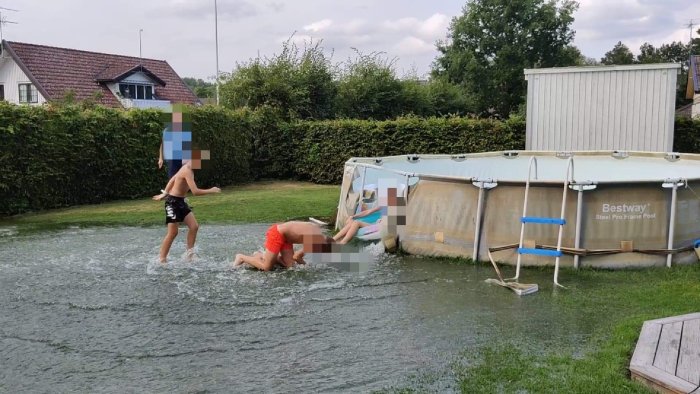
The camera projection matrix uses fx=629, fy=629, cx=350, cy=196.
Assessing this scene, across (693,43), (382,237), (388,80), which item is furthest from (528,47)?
(382,237)

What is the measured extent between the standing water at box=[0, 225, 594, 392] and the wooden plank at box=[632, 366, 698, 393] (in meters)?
0.96

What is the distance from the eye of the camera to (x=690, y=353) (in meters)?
4.41

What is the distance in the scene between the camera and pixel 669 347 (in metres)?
4.58

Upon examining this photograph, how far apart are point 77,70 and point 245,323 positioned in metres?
36.0

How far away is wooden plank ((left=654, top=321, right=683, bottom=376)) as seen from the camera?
168 inches

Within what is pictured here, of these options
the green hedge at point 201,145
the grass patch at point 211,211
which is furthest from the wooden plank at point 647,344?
the green hedge at point 201,145

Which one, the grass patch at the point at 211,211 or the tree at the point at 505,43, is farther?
the tree at the point at 505,43

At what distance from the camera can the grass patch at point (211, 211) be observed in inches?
488

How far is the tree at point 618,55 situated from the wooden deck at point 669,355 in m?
68.3

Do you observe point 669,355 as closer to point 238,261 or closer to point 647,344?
point 647,344

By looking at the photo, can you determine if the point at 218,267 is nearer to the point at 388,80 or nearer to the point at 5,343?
the point at 5,343

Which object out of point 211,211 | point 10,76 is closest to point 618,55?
point 10,76

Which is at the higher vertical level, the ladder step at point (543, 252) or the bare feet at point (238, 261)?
the ladder step at point (543, 252)

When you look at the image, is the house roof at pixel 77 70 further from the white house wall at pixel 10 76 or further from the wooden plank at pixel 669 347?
the wooden plank at pixel 669 347
